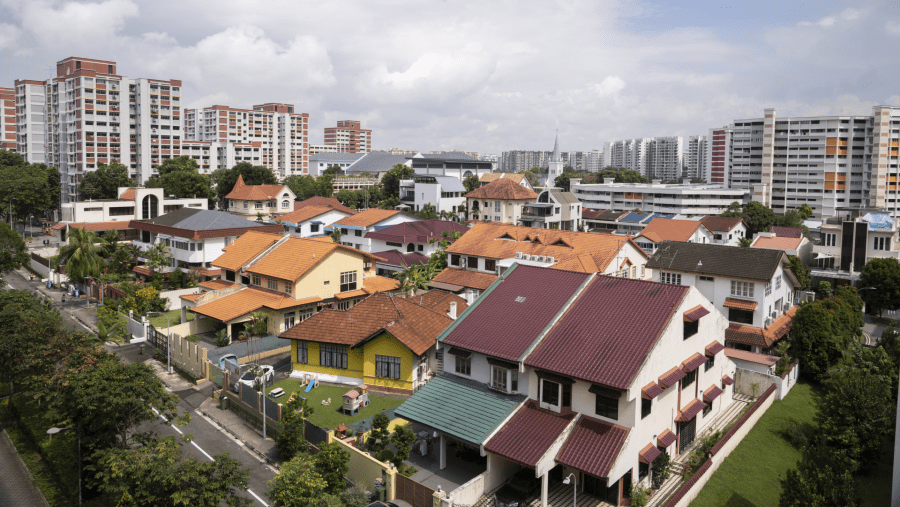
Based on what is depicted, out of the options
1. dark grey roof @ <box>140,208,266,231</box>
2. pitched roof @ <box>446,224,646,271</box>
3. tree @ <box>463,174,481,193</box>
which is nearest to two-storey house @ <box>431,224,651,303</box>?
pitched roof @ <box>446,224,646,271</box>

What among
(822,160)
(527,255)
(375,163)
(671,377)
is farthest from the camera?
(375,163)

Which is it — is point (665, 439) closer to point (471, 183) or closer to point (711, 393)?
point (711, 393)

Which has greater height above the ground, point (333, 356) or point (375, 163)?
point (375, 163)

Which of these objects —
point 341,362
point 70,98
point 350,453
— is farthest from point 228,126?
point 350,453

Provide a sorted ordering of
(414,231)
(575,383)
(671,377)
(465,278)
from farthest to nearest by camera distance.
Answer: (414,231) < (465,278) < (671,377) < (575,383)

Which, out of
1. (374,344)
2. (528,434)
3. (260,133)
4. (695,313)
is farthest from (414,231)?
(260,133)

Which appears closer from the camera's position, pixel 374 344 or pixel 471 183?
pixel 374 344

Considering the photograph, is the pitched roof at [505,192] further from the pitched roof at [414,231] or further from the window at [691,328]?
the window at [691,328]

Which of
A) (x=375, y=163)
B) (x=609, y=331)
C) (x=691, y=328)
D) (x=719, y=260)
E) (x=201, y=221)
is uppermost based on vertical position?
(x=375, y=163)

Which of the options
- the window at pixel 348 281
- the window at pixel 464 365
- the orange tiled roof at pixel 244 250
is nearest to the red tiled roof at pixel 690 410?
the window at pixel 464 365
